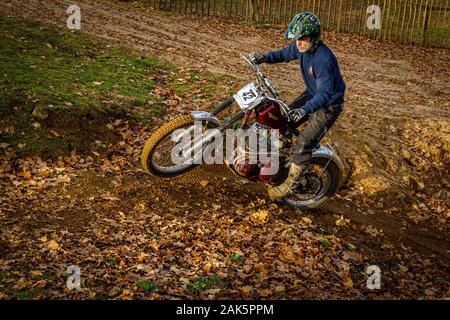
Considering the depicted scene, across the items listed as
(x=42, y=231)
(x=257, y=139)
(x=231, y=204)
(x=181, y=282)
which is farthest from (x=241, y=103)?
(x=42, y=231)

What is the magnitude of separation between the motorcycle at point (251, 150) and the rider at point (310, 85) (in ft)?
0.60

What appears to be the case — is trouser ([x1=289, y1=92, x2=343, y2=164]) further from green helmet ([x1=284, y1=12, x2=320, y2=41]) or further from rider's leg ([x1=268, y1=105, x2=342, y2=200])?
green helmet ([x1=284, y1=12, x2=320, y2=41])

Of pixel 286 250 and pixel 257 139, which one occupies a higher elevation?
pixel 257 139

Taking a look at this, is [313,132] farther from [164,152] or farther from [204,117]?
[164,152]

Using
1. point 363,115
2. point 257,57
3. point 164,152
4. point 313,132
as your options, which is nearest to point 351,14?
point 363,115

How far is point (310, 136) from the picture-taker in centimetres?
680

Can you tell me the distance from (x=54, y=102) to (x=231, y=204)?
12.9 ft

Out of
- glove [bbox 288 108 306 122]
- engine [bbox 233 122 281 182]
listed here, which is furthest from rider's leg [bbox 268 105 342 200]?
glove [bbox 288 108 306 122]

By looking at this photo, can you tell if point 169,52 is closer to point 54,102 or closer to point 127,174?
point 54,102

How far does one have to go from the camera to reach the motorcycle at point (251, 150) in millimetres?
6629

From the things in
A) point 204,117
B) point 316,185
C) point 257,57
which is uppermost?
point 257,57

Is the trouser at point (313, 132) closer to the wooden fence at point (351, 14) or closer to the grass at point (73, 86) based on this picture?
the grass at point (73, 86)

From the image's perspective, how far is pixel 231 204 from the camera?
725 centimetres

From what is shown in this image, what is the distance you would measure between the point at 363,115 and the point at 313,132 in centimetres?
428
